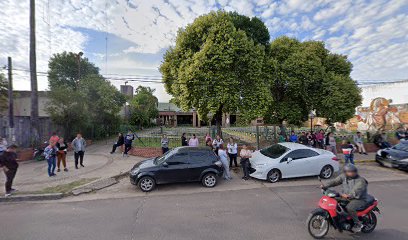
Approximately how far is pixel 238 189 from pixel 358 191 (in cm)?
388

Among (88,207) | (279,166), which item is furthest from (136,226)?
(279,166)

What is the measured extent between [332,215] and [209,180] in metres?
4.23

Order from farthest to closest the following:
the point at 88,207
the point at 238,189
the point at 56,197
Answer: the point at 238,189
the point at 56,197
the point at 88,207

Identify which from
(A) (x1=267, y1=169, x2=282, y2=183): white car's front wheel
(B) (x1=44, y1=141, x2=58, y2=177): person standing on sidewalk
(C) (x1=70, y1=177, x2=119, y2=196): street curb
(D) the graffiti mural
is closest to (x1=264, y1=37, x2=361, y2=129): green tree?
(A) (x1=267, y1=169, x2=282, y2=183): white car's front wheel

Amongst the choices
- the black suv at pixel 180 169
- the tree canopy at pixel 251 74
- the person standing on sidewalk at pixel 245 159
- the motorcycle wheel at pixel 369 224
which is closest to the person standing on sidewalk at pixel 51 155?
the black suv at pixel 180 169

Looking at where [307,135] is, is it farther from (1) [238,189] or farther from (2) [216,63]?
(1) [238,189]

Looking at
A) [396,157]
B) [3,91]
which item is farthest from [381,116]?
[3,91]

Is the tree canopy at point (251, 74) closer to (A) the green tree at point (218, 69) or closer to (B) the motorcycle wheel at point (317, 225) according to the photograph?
(A) the green tree at point (218, 69)

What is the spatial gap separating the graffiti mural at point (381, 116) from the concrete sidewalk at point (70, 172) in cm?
2599

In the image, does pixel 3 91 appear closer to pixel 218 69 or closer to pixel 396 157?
pixel 218 69

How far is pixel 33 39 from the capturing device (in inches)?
486

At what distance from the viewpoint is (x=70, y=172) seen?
30.7ft

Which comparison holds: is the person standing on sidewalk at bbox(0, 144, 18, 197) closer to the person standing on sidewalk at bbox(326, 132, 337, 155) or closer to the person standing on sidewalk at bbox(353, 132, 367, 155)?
the person standing on sidewalk at bbox(326, 132, 337, 155)

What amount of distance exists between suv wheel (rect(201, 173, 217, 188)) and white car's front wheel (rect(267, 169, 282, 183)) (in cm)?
213
